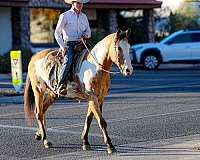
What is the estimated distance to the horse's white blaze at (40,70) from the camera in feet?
37.3

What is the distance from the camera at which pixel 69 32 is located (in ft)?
35.9

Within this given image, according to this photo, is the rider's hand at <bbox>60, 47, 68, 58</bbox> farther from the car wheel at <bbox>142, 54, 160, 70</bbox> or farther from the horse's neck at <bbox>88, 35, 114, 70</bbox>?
the car wheel at <bbox>142, 54, 160, 70</bbox>

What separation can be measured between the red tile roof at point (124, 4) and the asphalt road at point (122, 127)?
587 inches

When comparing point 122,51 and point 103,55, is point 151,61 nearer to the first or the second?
point 103,55

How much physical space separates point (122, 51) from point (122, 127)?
3300 mm

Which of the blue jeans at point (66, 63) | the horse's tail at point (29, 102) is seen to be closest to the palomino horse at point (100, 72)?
the blue jeans at point (66, 63)

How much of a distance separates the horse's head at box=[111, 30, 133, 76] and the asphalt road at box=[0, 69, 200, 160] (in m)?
1.39

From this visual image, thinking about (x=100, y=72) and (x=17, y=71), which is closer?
(x=100, y=72)

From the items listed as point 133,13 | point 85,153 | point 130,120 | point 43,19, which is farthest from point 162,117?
point 43,19

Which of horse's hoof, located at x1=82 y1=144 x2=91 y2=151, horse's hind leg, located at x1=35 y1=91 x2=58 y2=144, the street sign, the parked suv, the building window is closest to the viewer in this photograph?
horse's hoof, located at x1=82 y1=144 x2=91 y2=151

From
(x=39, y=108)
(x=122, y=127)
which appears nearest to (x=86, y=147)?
(x=39, y=108)

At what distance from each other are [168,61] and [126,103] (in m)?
15.2

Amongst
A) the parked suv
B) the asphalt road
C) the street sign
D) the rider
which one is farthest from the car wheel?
the rider

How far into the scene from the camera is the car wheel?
105ft
